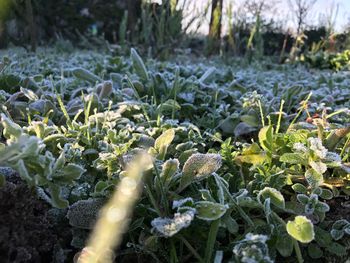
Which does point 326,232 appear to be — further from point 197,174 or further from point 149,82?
point 149,82

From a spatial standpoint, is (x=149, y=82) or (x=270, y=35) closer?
(x=149, y=82)

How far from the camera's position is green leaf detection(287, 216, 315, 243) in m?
0.75

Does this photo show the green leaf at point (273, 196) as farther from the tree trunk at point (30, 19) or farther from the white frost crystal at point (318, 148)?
the tree trunk at point (30, 19)

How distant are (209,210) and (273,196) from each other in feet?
0.52

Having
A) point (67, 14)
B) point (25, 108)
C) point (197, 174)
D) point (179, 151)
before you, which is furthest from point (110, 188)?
point (67, 14)

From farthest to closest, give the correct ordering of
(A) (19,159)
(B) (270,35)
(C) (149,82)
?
(B) (270,35)
(C) (149,82)
(A) (19,159)

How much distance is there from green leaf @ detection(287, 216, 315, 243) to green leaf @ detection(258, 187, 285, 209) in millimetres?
123

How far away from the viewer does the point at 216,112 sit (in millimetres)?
1674

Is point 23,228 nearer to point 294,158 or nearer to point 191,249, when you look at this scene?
point 191,249

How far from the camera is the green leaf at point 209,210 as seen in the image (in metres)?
0.81

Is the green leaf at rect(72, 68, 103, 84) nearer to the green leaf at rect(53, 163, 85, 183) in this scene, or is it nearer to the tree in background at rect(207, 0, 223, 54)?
the green leaf at rect(53, 163, 85, 183)

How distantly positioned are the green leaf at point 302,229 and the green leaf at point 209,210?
0.40 feet

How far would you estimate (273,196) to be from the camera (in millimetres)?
905

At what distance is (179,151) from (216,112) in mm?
535
